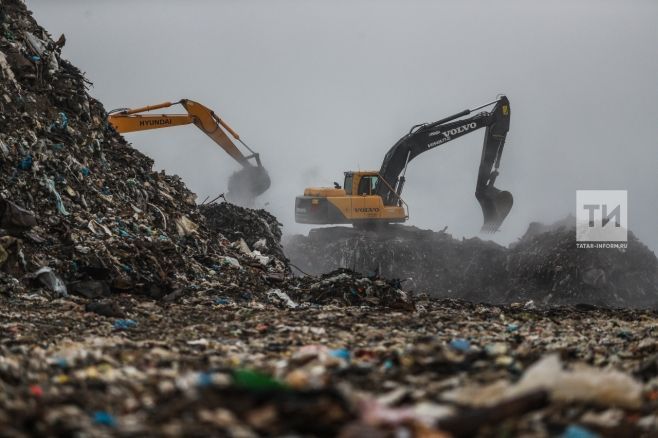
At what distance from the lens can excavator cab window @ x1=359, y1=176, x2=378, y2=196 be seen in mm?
18328

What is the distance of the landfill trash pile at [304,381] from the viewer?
2.30m

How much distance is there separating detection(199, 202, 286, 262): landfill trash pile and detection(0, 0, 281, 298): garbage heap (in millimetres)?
1184

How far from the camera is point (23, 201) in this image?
29.5ft

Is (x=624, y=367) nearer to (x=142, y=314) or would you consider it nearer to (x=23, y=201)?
(x=142, y=314)

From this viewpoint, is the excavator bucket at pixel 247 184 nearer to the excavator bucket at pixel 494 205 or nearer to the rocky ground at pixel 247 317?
the rocky ground at pixel 247 317

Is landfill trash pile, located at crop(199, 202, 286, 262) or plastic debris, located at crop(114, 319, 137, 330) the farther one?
landfill trash pile, located at crop(199, 202, 286, 262)

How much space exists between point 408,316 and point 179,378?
190 inches

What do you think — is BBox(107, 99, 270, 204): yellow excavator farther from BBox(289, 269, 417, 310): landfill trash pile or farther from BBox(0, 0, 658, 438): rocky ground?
BBox(289, 269, 417, 310): landfill trash pile

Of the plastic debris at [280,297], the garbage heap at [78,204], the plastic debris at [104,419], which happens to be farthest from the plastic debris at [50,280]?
the plastic debris at [104,419]

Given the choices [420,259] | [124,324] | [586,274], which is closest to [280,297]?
[124,324]

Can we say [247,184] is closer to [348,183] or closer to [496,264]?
[348,183]

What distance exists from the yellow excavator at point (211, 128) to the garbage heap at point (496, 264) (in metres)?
2.21

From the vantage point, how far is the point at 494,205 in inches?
734

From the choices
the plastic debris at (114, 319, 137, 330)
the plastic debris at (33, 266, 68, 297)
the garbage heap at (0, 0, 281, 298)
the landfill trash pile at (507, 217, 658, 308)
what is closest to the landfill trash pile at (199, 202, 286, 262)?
the garbage heap at (0, 0, 281, 298)
